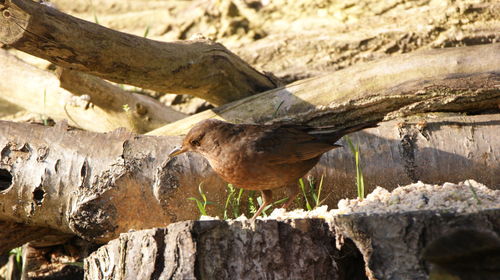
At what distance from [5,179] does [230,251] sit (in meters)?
2.39

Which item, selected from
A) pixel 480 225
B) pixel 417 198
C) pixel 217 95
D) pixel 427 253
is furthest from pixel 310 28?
pixel 427 253

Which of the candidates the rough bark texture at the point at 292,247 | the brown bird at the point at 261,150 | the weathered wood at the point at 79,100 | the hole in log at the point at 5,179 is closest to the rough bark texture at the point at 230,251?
the rough bark texture at the point at 292,247

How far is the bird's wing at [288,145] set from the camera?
398 centimetres

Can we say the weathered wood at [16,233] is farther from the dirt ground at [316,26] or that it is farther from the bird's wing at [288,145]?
the dirt ground at [316,26]

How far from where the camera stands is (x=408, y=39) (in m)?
6.02

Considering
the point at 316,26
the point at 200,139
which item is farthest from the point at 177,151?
the point at 316,26

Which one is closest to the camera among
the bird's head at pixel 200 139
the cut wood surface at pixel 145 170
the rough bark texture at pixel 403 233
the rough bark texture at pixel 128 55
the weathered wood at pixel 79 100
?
the rough bark texture at pixel 403 233

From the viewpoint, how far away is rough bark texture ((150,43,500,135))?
468cm

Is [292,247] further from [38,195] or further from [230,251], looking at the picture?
[38,195]

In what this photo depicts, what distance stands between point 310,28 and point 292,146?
2795mm

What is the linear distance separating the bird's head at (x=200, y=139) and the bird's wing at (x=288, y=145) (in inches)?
13.4

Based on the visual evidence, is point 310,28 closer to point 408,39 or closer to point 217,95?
point 408,39

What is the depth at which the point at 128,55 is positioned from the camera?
4473 mm

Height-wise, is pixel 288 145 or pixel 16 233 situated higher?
pixel 288 145
